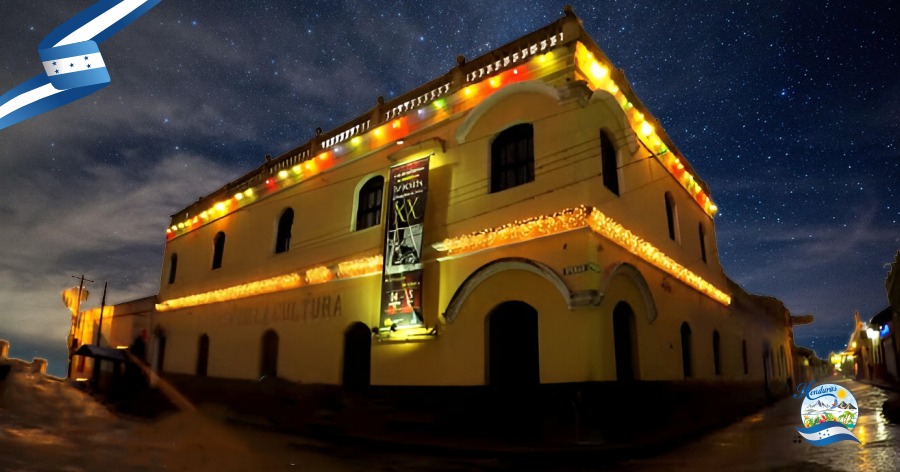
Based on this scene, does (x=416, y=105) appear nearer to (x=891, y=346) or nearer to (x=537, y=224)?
(x=537, y=224)

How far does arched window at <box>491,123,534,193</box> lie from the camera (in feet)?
37.5

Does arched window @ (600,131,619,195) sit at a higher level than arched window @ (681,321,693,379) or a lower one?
higher

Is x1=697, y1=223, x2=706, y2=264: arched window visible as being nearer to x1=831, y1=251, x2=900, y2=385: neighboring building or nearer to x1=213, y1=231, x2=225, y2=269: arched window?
x1=831, y1=251, x2=900, y2=385: neighboring building

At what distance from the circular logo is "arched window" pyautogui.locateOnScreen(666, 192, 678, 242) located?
24.1 feet

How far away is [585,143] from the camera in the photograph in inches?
412

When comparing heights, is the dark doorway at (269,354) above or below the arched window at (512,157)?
below

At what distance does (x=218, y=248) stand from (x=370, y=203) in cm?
853

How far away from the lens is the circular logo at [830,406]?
7.91 m


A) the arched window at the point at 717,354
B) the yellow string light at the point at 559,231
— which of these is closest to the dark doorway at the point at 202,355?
the yellow string light at the point at 559,231

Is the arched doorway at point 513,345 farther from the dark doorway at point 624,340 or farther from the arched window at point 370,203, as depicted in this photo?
the arched window at point 370,203

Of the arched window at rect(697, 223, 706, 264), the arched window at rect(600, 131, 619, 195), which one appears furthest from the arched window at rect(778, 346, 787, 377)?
the arched window at rect(600, 131, 619, 195)

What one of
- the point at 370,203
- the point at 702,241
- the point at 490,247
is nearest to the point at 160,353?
the point at 370,203

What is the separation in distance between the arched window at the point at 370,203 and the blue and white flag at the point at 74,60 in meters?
10.5

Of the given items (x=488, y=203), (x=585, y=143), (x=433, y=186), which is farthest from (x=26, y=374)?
(x=585, y=143)
